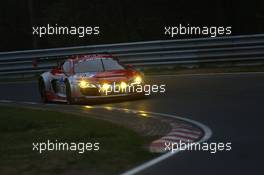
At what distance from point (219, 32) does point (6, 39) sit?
12518mm

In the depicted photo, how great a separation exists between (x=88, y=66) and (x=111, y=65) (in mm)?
537

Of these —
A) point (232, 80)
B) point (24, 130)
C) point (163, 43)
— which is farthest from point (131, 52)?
point (24, 130)

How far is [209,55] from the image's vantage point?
27781mm

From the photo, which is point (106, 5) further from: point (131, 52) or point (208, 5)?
point (131, 52)

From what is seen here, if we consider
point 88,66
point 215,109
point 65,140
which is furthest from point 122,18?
point 65,140

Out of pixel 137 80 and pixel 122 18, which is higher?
pixel 122 18

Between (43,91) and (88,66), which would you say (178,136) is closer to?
(88,66)

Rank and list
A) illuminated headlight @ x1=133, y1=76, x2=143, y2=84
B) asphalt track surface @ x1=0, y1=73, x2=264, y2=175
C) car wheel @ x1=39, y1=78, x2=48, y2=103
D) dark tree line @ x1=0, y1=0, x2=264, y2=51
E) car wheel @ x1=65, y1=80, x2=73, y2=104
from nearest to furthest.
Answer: asphalt track surface @ x1=0, y1=73, x2=264, y2=175 < illuminated headlight @ x1=133, y1=76, x2=143, y2=84 < car wheel @ x1=65, y1=80, x2=73, y2=104 < car wheel @ x1=39, y1=78, x2=48, y2=103 < dark tree line @ x1=0, y1=0, x2=264, y2=51

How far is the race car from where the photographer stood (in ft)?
61.5

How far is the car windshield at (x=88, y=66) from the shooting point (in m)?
19.5

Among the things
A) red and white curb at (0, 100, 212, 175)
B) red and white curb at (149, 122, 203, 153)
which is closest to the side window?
red and white curb at (0, 100, 212, 175)

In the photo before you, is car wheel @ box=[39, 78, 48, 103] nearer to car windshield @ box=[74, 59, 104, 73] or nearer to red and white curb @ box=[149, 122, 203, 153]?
car windshield @ box=[74, 59, 104, 73]

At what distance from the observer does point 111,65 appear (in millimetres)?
19750

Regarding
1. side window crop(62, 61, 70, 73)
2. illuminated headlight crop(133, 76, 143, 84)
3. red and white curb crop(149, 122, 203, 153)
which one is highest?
side window crop(62, 61, 70, 73)
